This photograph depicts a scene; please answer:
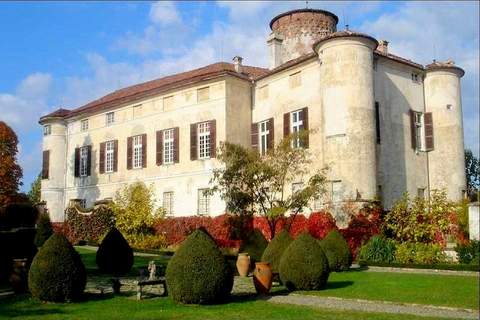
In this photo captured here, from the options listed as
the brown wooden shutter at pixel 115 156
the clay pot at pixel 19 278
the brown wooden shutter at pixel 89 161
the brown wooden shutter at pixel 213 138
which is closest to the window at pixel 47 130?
the brown wooden shutter at pixel 89 161

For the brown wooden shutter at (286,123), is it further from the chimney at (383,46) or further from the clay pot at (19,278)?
the clay pot at (19,278)

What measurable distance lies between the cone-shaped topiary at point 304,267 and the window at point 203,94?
17580 mm

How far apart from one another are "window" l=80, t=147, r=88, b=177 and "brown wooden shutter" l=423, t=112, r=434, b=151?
22.1 meters

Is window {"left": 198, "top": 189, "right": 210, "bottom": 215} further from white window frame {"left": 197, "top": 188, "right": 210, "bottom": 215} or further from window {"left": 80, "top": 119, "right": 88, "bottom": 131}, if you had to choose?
window {"left": 80, "top": 119, "right": 88, "bottom": 131}

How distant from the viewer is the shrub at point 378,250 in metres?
20.8

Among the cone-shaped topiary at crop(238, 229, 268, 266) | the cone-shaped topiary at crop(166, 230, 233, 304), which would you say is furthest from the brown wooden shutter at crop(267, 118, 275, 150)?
the cone-shaped topiary at crop(166, 230, 233, 304)

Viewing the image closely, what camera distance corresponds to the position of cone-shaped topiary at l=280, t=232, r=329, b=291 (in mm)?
13922

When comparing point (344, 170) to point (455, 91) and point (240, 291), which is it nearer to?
point (455, 91)

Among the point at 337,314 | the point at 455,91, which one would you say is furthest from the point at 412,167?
the point at 337,314

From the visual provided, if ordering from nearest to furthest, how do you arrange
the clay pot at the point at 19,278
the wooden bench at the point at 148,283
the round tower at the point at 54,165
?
the wooden bench at the point at 148,283 → the clay pot at the point at 19,278 → the round tower at the point at 54,165

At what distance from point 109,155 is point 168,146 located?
18.8ft

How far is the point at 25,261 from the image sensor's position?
571 inches

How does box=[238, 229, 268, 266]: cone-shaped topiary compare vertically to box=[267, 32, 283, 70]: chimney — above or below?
below

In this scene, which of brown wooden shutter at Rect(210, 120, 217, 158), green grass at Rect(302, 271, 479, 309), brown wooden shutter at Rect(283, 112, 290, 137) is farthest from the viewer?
brown wooden shutter at Rect(210, 120, 217, 158)
